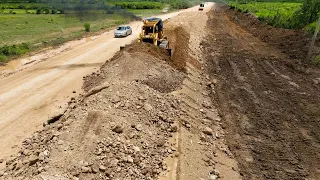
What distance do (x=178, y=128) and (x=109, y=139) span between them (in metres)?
3.33

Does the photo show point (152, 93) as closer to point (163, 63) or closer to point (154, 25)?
point (163, 63)

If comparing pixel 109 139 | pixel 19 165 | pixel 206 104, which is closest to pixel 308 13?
pixel 206 104

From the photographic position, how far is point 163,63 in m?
18.3

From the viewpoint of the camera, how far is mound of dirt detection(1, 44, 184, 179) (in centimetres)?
850

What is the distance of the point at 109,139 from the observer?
953 cm

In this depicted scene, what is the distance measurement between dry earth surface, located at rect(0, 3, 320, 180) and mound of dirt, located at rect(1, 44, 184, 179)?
0.11 ft

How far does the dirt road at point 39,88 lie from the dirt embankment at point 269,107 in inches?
340

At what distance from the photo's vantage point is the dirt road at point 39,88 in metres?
12.7

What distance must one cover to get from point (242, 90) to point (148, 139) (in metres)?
8.51

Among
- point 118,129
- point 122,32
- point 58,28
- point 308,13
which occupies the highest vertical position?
point 308,13

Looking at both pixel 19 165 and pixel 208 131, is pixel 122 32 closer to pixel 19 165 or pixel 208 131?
pixel 208 131

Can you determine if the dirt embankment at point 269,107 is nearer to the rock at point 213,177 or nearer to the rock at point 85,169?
the rock at point 213,177

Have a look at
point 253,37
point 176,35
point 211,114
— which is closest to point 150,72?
point 211,114

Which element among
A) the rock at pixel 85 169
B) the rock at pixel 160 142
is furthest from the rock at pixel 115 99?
the rock at pixel 85 169
